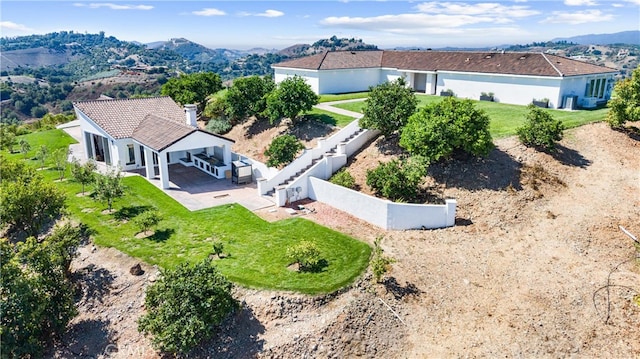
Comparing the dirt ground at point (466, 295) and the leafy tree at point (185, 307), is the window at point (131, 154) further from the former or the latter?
the leafy tree at point (185, 307)

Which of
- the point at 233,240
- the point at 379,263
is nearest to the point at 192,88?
the point at 233,240

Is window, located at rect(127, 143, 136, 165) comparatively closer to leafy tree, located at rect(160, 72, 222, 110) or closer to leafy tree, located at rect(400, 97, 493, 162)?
leafy tree, located at rect(160, 72, 222, 110)

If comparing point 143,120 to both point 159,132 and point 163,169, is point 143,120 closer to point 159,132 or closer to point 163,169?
point 159,132

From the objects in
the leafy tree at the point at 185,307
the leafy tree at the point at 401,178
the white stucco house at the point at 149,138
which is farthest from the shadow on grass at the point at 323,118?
the leafy tree at the point at 185,307

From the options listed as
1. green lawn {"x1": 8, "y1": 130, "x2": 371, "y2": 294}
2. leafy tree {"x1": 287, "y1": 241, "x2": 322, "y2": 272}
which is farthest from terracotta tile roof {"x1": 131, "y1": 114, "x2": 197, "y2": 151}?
leafy tree {"x1": 287, "y1": 241, "x2": 322, "y2": 272}

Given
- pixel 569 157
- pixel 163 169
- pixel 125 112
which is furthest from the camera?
pixel 125 112

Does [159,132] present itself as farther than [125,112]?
No
